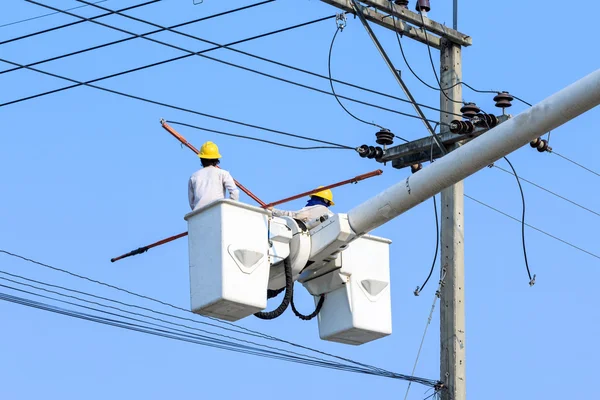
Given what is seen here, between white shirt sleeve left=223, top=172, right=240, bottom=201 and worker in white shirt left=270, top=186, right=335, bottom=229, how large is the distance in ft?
1.24

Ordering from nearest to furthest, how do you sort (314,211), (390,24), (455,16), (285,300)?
(285,300)
(314,211)
(390,24)
(455,16)

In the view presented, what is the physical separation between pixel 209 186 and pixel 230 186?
0.20 m

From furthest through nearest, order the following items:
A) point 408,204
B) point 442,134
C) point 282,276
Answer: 1. point 442,134
2. point 282,276
3. point 408,204

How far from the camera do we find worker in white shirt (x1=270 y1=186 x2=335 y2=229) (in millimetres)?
13820

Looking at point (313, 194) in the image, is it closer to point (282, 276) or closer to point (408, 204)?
point (282, 276)

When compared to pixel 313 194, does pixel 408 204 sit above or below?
below

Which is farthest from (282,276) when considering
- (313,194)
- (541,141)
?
(541,141)

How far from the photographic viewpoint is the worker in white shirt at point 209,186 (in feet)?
46.9

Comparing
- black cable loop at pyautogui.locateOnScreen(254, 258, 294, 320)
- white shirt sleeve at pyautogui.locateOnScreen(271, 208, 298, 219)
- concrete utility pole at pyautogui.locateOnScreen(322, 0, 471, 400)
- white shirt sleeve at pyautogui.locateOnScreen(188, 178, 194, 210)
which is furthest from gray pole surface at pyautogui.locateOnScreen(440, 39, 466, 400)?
white shirt sleeve at pyautogui.locateOnScreen(188, 178, 194, 210)

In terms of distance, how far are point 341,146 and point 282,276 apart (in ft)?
9.67

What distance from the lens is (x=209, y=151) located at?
14672mm

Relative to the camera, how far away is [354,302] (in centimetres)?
1395

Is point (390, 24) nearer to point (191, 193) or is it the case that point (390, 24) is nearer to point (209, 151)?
point (209, 151)

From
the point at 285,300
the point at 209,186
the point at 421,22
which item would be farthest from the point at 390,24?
the point at 285,300
